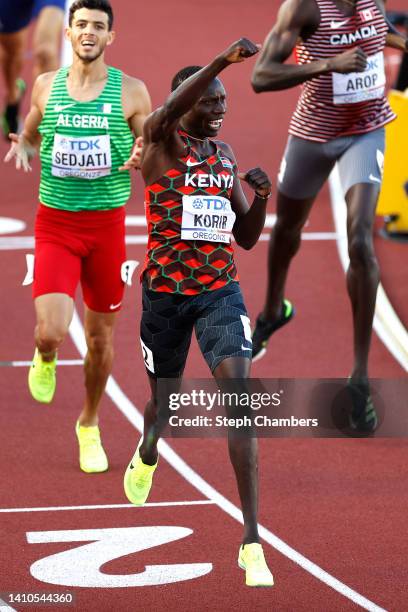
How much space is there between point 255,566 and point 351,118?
3456 mm

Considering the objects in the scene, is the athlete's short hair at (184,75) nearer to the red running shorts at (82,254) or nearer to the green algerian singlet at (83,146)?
the green algerian singlet at (83,146)

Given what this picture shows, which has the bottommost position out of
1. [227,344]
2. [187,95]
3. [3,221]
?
[3,221]

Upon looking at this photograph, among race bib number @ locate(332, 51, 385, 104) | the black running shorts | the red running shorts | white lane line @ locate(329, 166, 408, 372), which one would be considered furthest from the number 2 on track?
white lane line @ locate(329, 166, 408, 372)

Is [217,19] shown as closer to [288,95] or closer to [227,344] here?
[288,95]

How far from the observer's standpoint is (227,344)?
270 inches

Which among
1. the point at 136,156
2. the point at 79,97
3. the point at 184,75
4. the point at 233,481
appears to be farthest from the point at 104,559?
the point at 79,97

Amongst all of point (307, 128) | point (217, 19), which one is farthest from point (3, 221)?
point (217, 19)

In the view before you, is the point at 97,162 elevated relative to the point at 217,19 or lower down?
elevated

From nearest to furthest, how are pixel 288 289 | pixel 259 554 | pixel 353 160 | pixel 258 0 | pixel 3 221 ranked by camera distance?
pixel 259 554 < pixel 353 160 < pixel 288 289 < pixel 3 221 < pixel 258 0

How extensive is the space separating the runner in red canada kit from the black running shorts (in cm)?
189

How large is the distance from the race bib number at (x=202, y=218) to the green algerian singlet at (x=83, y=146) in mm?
1456

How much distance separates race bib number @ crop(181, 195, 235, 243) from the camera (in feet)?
22.9

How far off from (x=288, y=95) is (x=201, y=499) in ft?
38.9

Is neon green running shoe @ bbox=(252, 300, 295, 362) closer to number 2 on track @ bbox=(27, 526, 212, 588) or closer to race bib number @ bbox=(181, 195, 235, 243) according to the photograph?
number 2 on track @ bbox=(27, 526, 212, 588)
